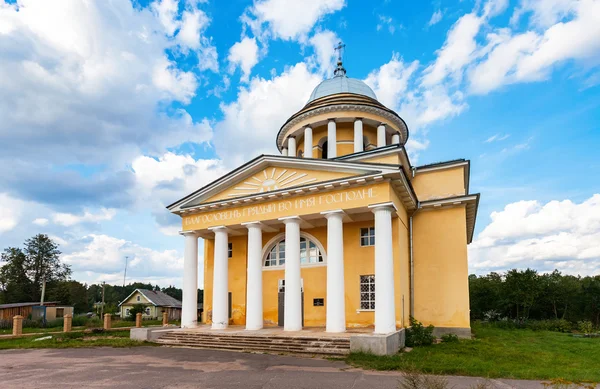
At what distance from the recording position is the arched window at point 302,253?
19.2 meters

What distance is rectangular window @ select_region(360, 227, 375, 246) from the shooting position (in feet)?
59.2

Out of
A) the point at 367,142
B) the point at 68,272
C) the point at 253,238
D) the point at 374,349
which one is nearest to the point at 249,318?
the point at 253,238

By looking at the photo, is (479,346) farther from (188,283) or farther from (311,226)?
(188,283)

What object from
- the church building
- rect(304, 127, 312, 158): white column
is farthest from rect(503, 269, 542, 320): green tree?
rect(304, 127, 312, 158): white column

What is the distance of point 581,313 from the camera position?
144 ft

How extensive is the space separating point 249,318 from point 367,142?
12.2 metres

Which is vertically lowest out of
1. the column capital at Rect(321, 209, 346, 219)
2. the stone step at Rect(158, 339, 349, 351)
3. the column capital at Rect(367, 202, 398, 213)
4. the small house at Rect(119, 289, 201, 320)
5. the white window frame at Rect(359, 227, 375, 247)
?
the small house at Rect(119, 289, 201, 320)

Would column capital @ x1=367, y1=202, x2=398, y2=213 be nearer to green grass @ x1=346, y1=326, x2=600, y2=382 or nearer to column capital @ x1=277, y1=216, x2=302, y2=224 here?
column capital @ x1=277, y1=216, x2=302, y2=224

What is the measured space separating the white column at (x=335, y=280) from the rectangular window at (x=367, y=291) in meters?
2.22

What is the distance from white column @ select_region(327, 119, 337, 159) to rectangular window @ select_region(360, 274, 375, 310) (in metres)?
7.42

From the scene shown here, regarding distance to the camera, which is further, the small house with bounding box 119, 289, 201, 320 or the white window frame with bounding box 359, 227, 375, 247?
the small house with bounding box 119, 289, 201, 320

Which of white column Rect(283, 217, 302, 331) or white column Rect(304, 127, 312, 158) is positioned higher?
white column Rect(304, 127, 312, 158)

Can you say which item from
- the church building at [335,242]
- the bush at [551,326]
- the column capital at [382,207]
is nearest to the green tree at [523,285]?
the bush at [551,326]

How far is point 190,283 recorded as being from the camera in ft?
63.6
